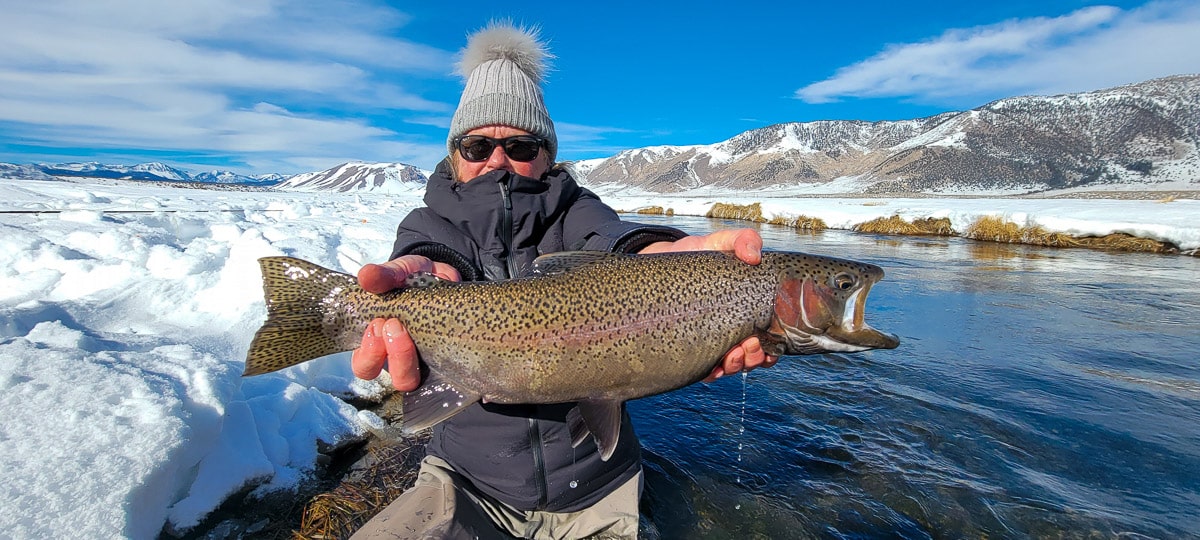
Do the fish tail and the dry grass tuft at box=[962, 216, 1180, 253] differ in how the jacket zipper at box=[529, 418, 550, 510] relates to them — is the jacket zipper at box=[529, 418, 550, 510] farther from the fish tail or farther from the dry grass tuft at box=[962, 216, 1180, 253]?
the dry grass tuft at box=[962, 216, 1180, 253]

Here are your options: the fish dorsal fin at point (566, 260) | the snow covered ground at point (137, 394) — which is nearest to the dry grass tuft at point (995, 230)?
the fish dorsal fin at point (566, 260)

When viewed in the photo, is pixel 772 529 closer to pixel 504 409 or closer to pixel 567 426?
pixel 567 426

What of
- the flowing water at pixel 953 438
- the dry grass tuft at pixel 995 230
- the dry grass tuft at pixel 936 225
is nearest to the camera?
the flowing water at pixel 953 438

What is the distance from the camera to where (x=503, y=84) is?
3357 millimetres

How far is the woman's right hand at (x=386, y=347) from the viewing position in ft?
7.89

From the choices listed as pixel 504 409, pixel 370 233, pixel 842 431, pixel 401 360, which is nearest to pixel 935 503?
pixel 842 431

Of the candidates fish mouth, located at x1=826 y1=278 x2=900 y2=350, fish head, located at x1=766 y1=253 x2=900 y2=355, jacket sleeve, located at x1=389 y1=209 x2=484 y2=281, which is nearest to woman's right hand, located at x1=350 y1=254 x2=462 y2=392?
jacket sleeve, located at x1=389 y1=209 x2=484 y2=281

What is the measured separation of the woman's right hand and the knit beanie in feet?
4.10

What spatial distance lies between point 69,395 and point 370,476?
1.67m

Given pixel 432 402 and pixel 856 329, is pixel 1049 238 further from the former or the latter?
pixel 432 402

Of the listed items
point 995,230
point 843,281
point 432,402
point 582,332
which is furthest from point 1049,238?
point 432,402

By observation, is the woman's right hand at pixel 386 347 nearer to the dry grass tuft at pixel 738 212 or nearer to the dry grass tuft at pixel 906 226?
the dry grass tuft at pixel 906 226

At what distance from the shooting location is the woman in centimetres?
250

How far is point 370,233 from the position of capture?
1316 centimetres
